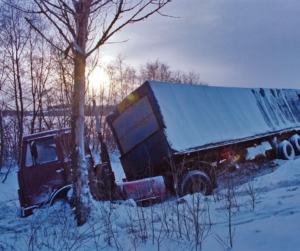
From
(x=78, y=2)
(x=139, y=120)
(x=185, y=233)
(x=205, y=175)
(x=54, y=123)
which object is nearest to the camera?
(x=185, y=233)

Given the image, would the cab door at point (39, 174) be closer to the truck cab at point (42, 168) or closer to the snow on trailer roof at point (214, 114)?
the truck cab at point (42, 168)

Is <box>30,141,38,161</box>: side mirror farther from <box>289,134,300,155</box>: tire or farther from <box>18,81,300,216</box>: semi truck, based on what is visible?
<box>289,134,300,155</box>: tire

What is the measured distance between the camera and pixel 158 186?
6.64m

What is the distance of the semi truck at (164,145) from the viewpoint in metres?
6.41

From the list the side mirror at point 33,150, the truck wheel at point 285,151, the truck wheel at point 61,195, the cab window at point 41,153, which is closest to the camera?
the truck wheel at point 61,195

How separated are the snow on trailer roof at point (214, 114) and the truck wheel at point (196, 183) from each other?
0.63 m

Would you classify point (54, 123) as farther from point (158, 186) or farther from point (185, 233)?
point (185, 233)

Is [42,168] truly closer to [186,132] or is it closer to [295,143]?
[186,132]

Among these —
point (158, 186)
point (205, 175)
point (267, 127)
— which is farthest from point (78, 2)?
point (267, 127)

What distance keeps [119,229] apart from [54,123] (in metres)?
17.6

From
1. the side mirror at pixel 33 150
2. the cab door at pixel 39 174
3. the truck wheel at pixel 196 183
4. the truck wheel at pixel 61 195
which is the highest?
the side mirror at pixel 33 150

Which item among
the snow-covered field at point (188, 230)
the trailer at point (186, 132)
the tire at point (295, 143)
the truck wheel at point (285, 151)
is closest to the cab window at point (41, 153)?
the snow-covered field at point (188, 230)

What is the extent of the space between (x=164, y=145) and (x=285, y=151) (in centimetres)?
586

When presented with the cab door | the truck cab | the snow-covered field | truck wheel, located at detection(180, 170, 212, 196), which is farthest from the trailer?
the cab door
